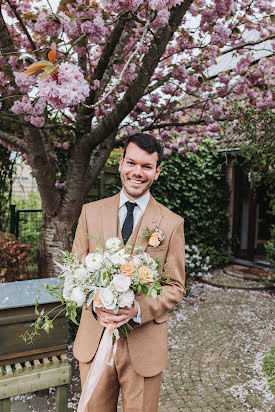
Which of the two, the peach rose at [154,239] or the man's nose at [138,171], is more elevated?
the man's nose at [138,171]

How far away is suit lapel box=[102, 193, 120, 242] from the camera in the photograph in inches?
70.9

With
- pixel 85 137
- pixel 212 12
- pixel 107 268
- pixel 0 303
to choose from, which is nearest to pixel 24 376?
pixel 0 303

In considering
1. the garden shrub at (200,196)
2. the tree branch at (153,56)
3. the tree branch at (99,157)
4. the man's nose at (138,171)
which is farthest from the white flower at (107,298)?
the garden shrub at (200,196)

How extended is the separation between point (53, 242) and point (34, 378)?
71.3 inches

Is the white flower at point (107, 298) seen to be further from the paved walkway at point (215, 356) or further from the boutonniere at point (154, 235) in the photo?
the paved walkway at point (215, 356)

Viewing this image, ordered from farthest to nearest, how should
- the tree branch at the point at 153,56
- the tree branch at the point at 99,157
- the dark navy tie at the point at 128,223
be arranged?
the tree branch at the point at 99,157 < the tree branch at the point at 153,56 < the dark navy tie at the point at 128,223

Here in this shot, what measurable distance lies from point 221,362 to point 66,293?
3.03 metres

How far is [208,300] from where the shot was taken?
19.9 ft

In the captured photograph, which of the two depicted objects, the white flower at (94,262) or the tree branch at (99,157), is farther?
the tree branch at (99,157)

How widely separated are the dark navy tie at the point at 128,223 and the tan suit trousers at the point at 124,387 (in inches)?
19.4

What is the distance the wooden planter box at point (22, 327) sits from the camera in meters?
2.18

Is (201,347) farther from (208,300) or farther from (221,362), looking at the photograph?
(208,300)

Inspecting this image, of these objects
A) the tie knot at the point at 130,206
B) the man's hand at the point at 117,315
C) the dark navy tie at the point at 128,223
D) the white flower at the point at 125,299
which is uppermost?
the tie knot at the point at 130,206

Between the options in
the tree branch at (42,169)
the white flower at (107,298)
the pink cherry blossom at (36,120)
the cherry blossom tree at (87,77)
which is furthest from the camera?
the tree branch at (42,169)
